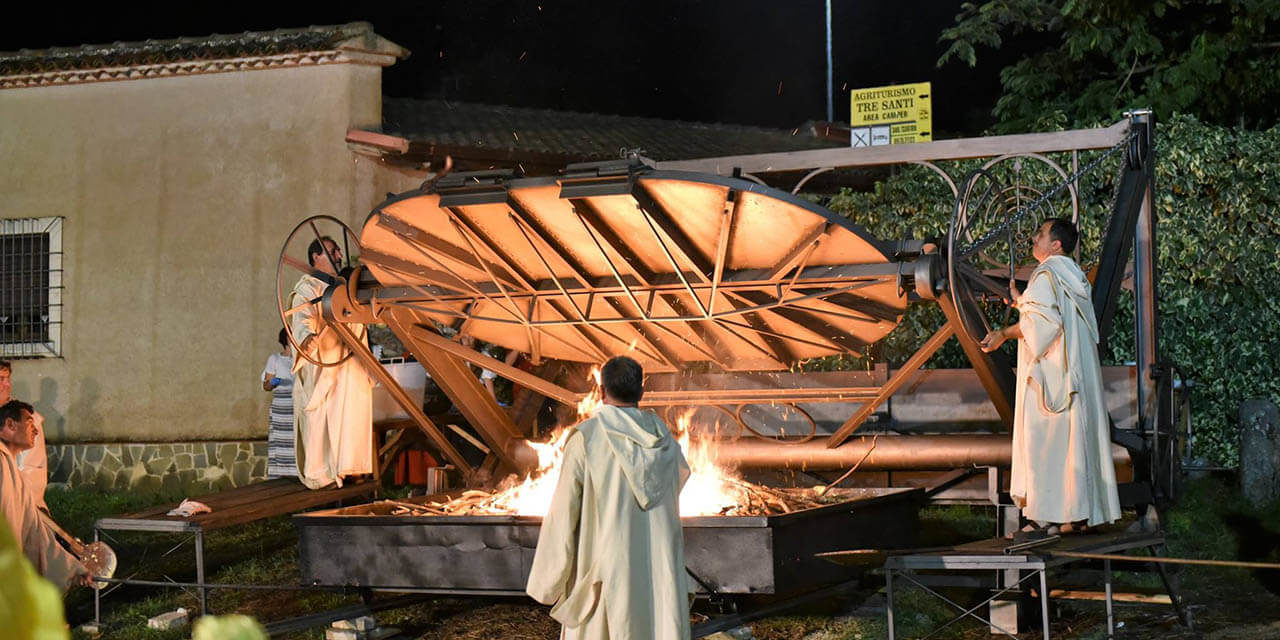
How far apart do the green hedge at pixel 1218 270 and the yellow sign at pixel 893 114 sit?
358 centimetres

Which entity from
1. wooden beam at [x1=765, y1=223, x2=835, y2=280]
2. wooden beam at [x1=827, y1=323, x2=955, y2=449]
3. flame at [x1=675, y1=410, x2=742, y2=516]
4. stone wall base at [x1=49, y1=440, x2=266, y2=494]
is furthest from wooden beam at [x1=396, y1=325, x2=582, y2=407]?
stone wall base at [x1=49, y1=440, x2=266, y2=494]

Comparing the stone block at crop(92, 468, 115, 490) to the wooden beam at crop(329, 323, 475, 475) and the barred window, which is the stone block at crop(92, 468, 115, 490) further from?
the wooden beam at crop(329, 323, 475, 475)

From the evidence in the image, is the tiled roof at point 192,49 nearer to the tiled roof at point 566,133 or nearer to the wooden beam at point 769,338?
the tiled roof at point 566,133

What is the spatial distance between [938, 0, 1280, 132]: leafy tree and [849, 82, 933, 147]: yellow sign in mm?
777

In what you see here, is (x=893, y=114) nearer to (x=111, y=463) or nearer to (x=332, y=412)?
(x=332, y=412)

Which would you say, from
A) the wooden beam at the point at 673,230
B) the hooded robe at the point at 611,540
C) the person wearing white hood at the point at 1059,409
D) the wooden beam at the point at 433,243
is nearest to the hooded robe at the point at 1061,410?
the person wearing white hood at the point at 1059,409

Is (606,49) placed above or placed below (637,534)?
above

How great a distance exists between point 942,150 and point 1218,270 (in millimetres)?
3882

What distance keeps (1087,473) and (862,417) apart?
4.84 ft

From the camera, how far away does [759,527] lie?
22.2 ft

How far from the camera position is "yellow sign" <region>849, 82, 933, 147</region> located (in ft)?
50.6

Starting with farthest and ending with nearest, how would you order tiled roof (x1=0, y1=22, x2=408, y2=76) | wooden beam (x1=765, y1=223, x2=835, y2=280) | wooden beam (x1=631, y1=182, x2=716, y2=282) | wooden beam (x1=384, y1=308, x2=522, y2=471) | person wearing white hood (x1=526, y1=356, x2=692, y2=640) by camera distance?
1. tiled roof (x1=0, y1=22, x2=408, y2=76)
2. wooden beam (x1=384, y1=308, x2=522, y2=471)
3. wooden beam (x1=765, y1=223, x2=835, y2=280)
4. wooden beam (x1=631, y1=182, x2=716, y2=282)
5. person wearing white hood (x1=526, y1=356, x2=692, y2=640)

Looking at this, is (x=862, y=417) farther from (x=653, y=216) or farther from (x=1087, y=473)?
(x=653, y=216)

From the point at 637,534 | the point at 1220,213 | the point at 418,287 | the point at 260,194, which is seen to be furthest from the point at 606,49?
the point at 637,534
